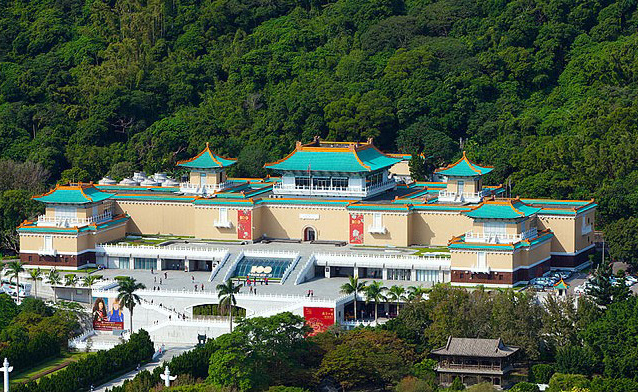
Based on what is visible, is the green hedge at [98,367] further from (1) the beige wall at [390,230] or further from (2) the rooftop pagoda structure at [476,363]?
(1) the beige wall at [390,230]

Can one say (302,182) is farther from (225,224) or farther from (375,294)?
(375,294)

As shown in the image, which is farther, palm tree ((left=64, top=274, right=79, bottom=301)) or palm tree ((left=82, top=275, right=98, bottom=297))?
palm tree ((left=64, top=274, right=79, bottom=301))

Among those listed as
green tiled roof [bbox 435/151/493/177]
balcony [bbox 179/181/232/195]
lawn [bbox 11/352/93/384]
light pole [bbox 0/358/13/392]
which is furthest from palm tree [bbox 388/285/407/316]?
light pole [bbox 0/358/13/392]

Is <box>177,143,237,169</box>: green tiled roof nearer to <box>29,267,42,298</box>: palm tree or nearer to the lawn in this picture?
<box>29,267,42,298</box>: palm tree

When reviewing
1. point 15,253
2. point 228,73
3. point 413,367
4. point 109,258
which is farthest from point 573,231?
point 228,73

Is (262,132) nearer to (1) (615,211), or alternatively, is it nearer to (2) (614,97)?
(2) (614,97)

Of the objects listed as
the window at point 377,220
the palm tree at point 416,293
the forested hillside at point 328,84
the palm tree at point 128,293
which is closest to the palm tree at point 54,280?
the palm tree at point 128,293
